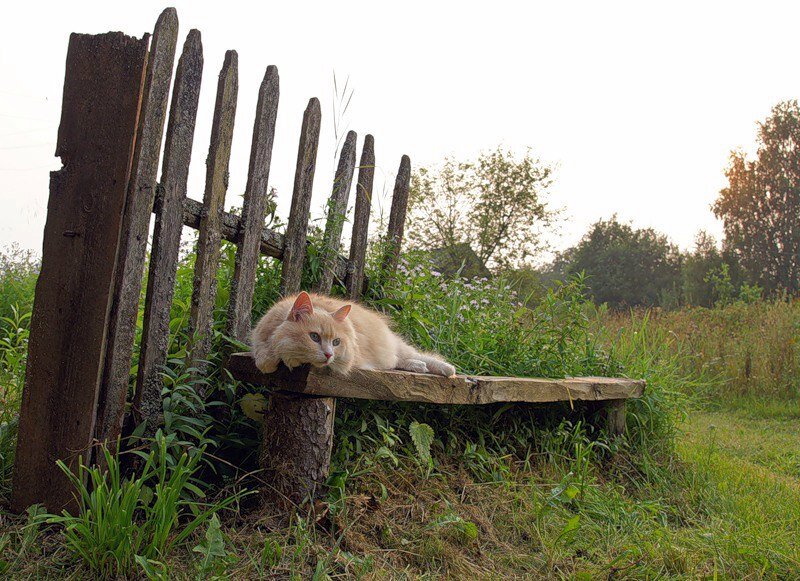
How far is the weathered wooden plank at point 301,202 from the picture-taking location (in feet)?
11.2

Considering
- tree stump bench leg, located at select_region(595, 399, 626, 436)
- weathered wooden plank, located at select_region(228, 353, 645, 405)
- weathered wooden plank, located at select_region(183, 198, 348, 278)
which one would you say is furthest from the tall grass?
weathered wooden plank, located at select_region(183, 198, 348, 278)

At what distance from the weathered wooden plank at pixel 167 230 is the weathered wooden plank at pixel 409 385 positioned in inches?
13.3

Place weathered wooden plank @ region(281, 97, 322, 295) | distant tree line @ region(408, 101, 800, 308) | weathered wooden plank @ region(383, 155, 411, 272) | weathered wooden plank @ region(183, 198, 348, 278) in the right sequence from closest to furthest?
1. weathered wooden plank @ region(183, 198, 348, 278)
2. weathered wooden plank @ region(281, 97, 322, 295)
3. weathered wooden plank @ region(383, 155, 411, 272)
4. distant tree line @ region(408, 101, 800, 308)

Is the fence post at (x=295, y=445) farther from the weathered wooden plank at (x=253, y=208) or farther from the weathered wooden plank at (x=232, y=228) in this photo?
the weathered wooden plank at (x=232, y=228)

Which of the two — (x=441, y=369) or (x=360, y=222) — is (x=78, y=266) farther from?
(x=360, y=222)

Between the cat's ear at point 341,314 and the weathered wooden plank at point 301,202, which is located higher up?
the weathered wooden plank at point 301,202

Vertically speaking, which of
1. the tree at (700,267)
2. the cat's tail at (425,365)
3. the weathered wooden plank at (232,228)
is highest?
the tree at (700,267)

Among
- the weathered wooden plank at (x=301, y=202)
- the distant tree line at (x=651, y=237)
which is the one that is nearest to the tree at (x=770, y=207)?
the distant tree line at (x=651, y=237)

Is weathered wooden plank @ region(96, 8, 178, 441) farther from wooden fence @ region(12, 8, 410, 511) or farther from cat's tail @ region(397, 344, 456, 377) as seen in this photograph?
cat's tail @ region(397, 344, 456, 377)

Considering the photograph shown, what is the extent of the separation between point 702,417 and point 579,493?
4.46m

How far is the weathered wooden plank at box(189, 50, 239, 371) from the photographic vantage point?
278cm

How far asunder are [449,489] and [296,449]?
2.95 ft

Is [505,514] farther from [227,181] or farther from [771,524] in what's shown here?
[227,181]

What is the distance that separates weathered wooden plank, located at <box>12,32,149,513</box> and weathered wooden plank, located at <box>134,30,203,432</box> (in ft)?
0.62
